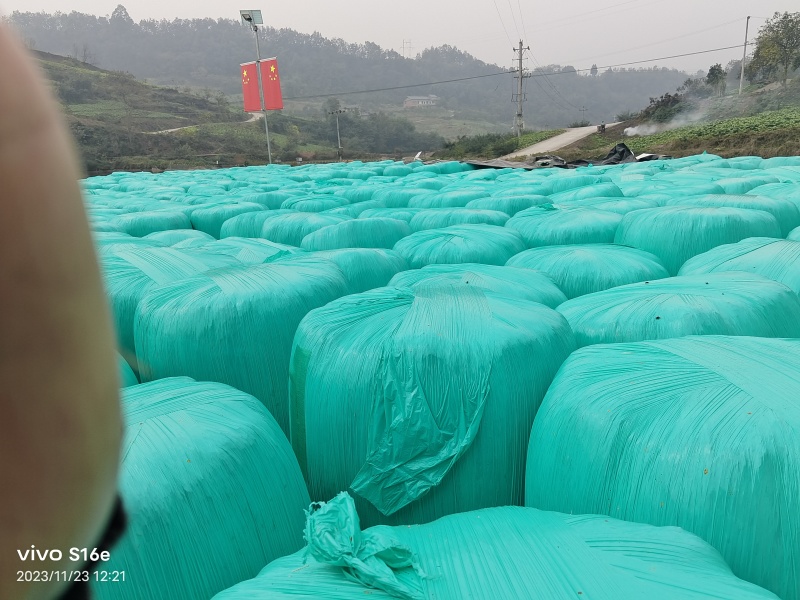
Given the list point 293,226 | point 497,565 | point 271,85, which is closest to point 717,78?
point 271,85

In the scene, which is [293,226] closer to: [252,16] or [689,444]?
[689,444]

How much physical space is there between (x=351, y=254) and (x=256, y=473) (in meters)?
1.49

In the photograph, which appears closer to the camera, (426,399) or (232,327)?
(426,399)

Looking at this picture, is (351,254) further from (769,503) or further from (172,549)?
(769,503)

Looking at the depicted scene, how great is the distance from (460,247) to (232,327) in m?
1.38

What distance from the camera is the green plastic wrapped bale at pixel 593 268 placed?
8.24ft

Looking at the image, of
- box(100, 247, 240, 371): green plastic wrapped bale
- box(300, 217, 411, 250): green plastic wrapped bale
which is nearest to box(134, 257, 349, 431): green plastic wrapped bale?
box(100, 247, 240, 371): green plastic wrapped bale

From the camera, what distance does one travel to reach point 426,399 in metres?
1.45

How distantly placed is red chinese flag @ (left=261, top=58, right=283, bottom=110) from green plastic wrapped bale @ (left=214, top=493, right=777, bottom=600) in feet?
67.7

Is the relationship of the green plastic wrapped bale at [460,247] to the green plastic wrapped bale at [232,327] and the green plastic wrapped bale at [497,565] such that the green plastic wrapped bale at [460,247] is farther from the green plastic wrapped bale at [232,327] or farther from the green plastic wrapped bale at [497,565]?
the green plastic wrapped bale at [497,565]

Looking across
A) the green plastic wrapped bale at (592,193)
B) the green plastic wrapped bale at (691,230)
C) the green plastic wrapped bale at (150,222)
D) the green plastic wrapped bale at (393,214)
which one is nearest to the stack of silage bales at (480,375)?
the green plastic wrapped bale at (691,230)

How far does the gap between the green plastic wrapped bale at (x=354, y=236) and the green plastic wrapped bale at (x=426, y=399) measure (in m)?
1.96

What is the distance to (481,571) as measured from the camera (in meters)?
0.90

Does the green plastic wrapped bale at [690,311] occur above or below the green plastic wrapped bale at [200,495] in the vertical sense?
above
